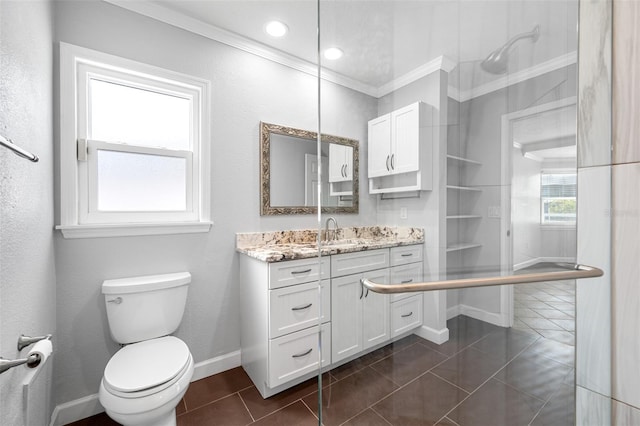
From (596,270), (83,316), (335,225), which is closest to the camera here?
(596,270)

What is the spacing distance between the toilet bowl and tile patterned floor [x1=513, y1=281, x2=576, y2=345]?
138 centimetres

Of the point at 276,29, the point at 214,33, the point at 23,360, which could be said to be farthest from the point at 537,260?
the point at 214,33

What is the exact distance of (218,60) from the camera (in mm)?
1979

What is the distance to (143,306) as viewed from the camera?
153 cm

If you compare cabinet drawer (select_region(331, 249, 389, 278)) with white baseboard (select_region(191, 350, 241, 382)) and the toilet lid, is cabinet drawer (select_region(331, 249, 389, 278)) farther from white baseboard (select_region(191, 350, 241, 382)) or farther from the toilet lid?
white baseboard (select_region(191, 350, 241, 382))

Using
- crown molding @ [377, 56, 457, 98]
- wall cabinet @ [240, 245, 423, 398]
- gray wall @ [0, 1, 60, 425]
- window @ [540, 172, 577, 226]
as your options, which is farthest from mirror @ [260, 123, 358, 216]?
window @ [540, 172, 577, 226]

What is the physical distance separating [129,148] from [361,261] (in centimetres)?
177

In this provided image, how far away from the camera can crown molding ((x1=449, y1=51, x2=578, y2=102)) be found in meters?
0.69

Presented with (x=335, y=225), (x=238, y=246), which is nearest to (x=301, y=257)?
(x=238, y=246)

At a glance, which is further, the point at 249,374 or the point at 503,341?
the point at 249,374

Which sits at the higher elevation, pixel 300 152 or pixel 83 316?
pixel 300 152

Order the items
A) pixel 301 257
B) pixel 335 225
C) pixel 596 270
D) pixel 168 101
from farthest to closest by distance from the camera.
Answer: pixel 168 101, pixel 301 257, pixel 335 225, pixel 596 270

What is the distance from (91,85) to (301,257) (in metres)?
1.69

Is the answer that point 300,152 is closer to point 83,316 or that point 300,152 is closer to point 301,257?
point 301,257
